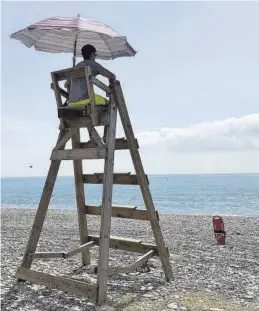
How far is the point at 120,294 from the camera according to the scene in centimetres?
802

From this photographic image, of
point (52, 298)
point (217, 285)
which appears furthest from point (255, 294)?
point (52, 298)

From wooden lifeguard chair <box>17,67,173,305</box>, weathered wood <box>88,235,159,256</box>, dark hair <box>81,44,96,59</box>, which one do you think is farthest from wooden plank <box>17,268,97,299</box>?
dark hair <box>81,44,96,59</box>

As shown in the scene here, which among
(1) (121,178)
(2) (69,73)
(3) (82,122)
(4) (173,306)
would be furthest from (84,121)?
(4) (173,306)

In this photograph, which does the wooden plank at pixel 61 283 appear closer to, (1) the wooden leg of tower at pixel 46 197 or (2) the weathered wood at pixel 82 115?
(1) the wooden leg of tower at pixel 46 197

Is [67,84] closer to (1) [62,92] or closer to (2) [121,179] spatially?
(1) [62,92]

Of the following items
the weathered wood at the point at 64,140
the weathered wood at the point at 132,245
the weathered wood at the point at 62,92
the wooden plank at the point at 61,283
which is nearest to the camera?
the wooden plank at the point at 61,283

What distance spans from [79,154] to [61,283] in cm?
281

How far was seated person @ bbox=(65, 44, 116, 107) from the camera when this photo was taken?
26.2 ft

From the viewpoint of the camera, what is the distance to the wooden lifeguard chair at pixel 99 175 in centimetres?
760

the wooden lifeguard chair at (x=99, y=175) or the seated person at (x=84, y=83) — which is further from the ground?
the seated person at (x=84, y=83)

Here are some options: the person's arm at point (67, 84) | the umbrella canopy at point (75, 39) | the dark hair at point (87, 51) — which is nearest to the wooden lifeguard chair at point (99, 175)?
the person's arm at point (67, 84)

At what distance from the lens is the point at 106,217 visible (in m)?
7.64

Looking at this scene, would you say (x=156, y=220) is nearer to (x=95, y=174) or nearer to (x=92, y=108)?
(x=95, y=174)

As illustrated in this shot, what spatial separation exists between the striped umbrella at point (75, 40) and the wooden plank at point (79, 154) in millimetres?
2403
